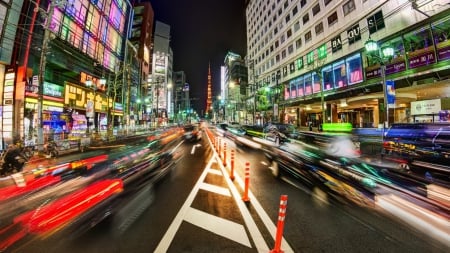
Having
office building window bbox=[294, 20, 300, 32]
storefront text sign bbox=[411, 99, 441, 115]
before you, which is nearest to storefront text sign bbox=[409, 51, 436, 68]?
storefront text sign bbox=[411, 99, 441, 115]

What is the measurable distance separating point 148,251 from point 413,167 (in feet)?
34.7

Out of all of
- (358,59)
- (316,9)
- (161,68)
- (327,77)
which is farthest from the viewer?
(161,68)

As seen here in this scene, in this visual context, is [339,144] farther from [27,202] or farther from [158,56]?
[158,56]

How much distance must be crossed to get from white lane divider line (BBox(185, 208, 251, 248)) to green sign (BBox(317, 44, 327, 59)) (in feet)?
118

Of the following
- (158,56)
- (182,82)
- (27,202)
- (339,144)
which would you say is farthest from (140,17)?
(182,82)

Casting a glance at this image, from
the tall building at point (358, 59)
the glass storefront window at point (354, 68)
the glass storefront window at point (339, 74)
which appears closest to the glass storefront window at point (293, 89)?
the tall building at point (358, 59)

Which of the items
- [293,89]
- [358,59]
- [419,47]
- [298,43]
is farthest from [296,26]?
[419,47]

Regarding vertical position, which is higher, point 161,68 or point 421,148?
point 161,68

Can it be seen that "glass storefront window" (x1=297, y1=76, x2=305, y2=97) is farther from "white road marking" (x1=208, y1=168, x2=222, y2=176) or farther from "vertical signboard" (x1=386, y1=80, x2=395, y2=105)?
"white road marking" (x1=208, y1=168, x2=222, y2=176)

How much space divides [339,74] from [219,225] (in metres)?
32.9

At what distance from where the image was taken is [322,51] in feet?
117

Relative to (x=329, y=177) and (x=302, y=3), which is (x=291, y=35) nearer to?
(x=302, y=3)

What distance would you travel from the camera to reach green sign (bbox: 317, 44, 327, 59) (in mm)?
34853

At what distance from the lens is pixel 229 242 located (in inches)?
163
